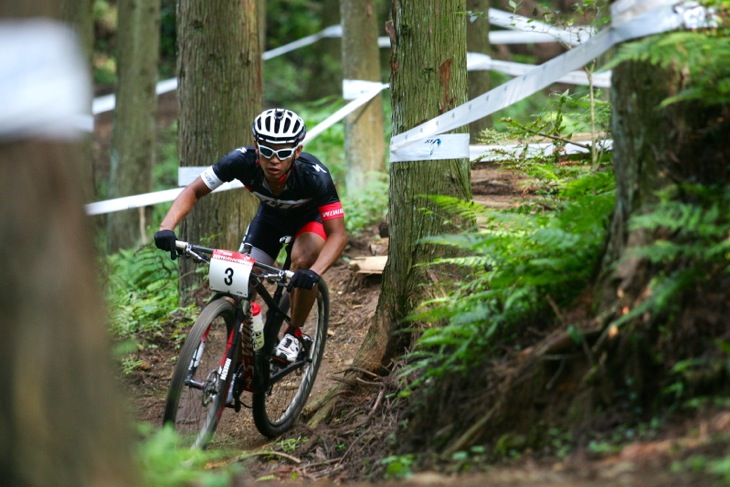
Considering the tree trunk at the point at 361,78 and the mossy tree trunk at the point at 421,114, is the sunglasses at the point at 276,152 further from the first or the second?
the tree trunk at the point at 361,78

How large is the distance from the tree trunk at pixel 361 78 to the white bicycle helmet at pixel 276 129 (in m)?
5.56

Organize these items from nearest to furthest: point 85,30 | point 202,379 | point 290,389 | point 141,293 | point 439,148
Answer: point 202,379, point 439,148, point 290,389, point 141,293, point 85,30

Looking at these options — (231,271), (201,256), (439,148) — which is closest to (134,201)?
(201,256)

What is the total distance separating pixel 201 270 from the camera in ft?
28.7

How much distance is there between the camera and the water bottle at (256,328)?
19.5 feet

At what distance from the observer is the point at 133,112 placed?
13789 millimetres

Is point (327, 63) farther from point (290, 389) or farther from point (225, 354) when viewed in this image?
point (225, 354)

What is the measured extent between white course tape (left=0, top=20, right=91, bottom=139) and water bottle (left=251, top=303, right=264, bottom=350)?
→ 10.5 ft

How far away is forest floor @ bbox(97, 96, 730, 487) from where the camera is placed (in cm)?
311

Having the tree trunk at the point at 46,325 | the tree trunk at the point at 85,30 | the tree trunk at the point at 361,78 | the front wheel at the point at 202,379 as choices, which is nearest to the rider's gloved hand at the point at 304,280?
the front wheel at the point at 202,379

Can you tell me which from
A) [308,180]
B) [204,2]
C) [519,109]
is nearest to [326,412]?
[308,180]

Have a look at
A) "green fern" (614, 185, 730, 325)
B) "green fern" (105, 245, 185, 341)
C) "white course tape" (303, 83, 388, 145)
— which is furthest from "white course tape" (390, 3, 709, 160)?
"green fern" (105, 245, 185, 341)

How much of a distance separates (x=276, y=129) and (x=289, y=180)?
1.75 ft

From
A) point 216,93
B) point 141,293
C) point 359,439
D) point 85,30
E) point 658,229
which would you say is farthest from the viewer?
point 85,30
